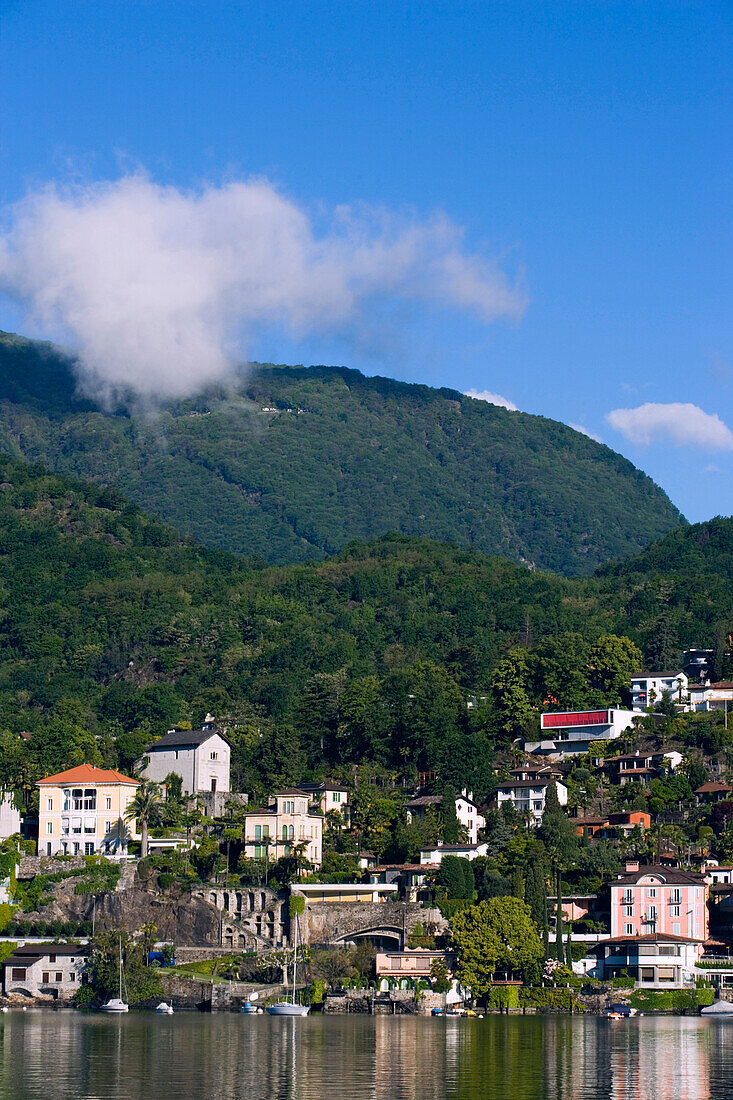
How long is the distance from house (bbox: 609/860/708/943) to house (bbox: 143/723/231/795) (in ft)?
107

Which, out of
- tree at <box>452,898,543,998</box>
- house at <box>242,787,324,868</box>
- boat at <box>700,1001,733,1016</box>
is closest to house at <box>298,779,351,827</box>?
house at <box>242,787,324,868</box>

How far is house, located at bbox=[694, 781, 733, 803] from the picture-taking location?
4481 inches

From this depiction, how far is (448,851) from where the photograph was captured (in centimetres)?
10694

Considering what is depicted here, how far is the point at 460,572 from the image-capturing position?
7456 inches

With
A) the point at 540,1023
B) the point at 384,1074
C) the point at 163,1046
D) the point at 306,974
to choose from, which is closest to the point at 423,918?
the point at 306,974

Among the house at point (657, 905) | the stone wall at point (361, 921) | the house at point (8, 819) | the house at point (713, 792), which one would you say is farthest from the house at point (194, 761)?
the house at point (713, 792)

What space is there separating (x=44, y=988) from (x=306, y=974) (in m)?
15.0

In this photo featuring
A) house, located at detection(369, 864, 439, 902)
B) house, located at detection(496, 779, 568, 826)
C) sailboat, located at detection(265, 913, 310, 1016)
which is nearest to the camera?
sailboat, located at detection(265, 913, 310, 1016)

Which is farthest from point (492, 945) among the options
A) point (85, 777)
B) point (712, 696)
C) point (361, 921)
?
point (712, 696)

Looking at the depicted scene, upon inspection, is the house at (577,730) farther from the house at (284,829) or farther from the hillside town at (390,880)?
the house at (284,829)

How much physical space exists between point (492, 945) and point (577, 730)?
38.9m

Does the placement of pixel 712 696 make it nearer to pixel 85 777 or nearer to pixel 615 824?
pixel 615 824

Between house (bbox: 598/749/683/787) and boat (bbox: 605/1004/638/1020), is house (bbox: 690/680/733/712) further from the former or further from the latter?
boat (bbox: 605/1004/638/1020)

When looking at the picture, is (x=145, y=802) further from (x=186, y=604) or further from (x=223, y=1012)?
(x=186, y=604)
